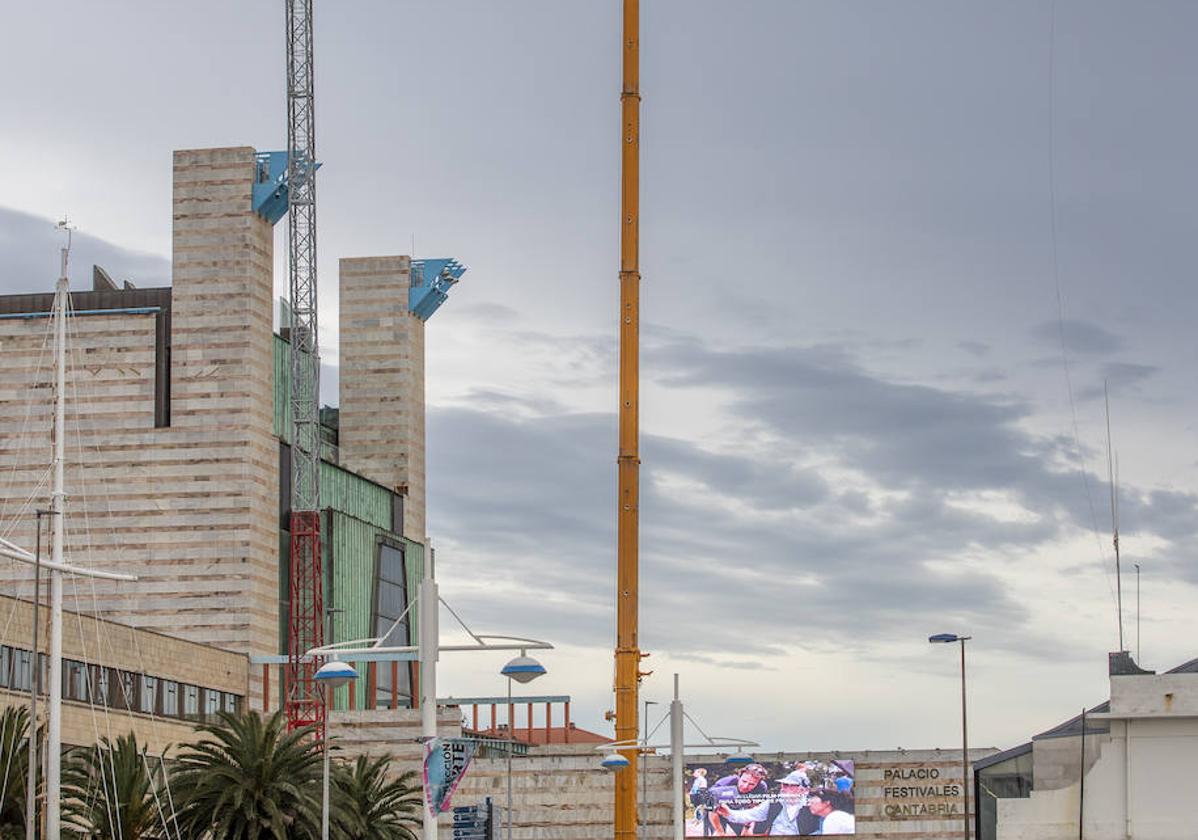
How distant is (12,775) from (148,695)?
1937 inches

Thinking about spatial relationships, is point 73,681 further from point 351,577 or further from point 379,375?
point 379,375

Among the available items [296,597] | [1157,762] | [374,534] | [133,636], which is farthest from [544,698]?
[1157,762]

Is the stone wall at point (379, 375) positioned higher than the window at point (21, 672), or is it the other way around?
the stone wall at point (379, 375)

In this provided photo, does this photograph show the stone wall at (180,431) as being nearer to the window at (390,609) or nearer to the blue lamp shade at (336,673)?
the window at (390,609)

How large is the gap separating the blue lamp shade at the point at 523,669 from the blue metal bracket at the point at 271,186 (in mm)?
96171

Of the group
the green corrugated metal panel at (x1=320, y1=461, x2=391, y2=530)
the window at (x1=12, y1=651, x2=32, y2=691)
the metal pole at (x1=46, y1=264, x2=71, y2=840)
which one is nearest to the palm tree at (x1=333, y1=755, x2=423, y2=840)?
the metal pole at (x1=46, y1=264, x2=71, y2=840)

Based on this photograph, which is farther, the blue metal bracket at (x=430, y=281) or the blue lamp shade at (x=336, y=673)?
the blue metal bracket at (x=430, y=281)

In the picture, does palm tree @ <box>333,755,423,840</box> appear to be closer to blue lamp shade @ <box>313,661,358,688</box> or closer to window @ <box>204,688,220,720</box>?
blue lamp shade @ <box>313,661,358,688</box>

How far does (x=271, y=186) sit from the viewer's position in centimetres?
14088

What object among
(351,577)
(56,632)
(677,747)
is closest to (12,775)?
(56,632)

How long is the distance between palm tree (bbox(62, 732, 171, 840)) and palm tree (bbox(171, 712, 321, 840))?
1.08 meters

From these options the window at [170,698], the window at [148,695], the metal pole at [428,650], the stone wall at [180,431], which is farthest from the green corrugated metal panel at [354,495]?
the metal pole at [428,650]

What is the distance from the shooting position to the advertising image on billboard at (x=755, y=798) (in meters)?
138

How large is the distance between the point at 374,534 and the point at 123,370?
29595mm
